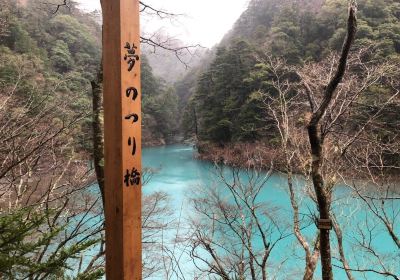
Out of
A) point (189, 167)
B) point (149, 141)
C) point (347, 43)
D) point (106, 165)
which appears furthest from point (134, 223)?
point (149, 141)

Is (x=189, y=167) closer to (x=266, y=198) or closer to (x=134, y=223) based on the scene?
(x=266, y=198)

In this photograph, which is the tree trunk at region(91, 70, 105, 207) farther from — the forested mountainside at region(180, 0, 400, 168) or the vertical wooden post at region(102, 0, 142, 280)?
the forested mountainside at region(180, 0, 400, 168)

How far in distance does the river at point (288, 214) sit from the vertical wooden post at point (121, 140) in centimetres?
306

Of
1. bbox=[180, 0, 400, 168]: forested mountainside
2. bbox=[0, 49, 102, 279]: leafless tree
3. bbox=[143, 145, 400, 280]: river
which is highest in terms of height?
bbox=[180, 0, 400, 168]: forested mountainside

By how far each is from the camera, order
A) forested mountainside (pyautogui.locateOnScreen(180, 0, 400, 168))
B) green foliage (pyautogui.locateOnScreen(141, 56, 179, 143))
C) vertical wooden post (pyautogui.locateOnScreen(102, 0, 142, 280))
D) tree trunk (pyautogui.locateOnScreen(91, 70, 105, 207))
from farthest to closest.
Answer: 1. green foliage (pyautogui.locateOnScreen(141, 56, 179, 143))
2. forested mountainside (pyautogui.locateOnScreen(180, 0, 400, 168))
3. tree trunk (pyautogui.locateOnScreen(91, 70, 105, 207))
4. vertical wooden post (pyautogui.locateOnScreen(102, 0, 142, 280))

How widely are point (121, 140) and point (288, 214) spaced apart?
380 inches

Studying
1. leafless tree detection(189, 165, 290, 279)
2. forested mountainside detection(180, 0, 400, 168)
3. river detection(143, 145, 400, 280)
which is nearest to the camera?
leafless tree detection(189, 165, 290, 279)

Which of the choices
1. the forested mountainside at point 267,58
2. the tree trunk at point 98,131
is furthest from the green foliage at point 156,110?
the tree trunk at point 98,131

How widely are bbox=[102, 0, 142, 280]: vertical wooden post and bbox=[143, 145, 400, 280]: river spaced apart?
3.06 metres

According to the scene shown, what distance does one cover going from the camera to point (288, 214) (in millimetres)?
10203

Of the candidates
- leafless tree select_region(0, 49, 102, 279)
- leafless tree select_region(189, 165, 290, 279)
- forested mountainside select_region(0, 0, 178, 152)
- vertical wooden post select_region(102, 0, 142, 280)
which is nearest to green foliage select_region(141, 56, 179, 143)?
forested mountainside select_region(0, 0, 178, 152)

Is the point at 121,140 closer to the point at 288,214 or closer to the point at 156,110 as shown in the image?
the point at 288,214

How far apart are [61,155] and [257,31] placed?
20.9 metres

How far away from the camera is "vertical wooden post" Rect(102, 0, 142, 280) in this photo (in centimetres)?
115
